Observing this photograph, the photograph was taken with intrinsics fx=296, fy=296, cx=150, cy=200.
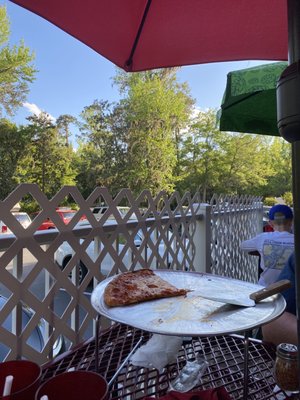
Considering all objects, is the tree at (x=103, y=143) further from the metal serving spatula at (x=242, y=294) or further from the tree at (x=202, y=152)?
the metal serving spatula at (x=242, y=294)

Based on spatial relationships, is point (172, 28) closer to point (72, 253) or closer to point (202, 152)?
point (72, 253)

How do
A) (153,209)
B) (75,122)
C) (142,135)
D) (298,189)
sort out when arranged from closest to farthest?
(298,189), (153,209), (142,135), (75,122)

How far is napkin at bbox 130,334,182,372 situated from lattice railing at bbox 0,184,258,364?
575 mm

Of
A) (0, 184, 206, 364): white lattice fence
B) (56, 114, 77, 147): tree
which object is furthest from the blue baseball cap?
(56, 114, 77, 147): tree

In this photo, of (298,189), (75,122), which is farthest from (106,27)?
(75,122)

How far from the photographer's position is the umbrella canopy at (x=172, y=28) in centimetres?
115

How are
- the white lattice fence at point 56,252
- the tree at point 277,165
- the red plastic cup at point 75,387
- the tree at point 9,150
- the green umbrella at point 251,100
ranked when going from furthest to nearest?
1. the tree at point 277,165
2. the tree at point 9,150
3. the green umbrella at point 251,100
4. the white lattice fence at point 56,252
5. the red plastic cup at point 75,387

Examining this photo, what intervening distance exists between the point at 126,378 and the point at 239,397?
40 cm

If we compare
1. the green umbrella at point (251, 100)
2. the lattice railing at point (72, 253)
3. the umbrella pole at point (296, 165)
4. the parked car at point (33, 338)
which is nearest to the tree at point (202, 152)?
the green umbrella at point (251, 100)

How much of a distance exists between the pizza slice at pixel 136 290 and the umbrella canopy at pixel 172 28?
3.35 feet

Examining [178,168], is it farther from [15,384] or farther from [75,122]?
[15,384]

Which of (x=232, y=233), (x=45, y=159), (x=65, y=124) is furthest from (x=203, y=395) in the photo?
(x=65, y=124)

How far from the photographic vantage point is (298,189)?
0.44m

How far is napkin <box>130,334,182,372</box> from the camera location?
1.03 meters
